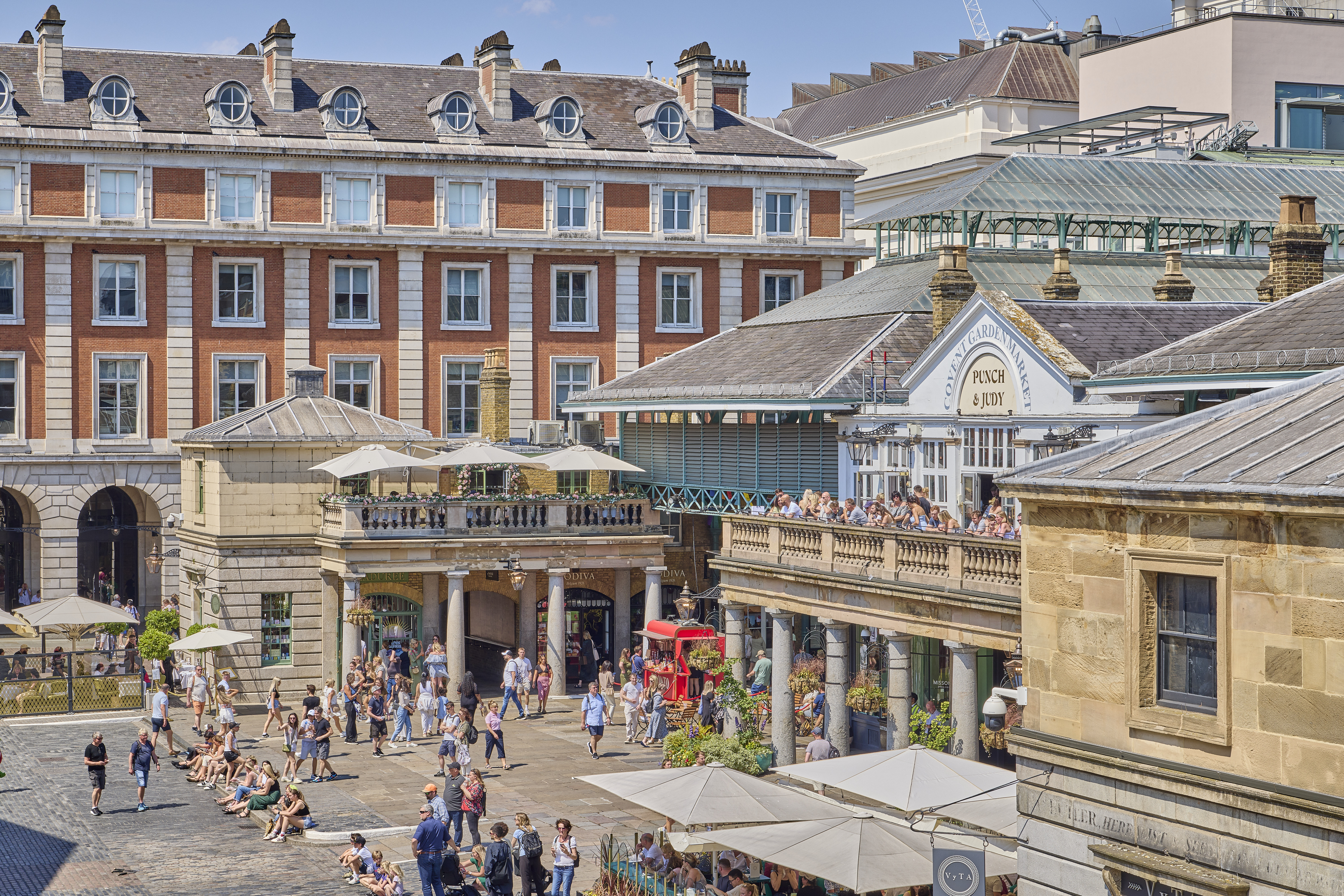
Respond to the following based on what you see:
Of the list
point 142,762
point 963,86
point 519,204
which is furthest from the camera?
point 963,86

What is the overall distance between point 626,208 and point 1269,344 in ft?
125

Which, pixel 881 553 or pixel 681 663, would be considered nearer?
pixel 881 553

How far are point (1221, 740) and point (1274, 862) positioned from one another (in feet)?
3.79

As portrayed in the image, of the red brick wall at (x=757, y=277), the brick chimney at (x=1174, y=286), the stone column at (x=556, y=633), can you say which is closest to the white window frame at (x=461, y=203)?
the red brick wall at (x=757, y=277)

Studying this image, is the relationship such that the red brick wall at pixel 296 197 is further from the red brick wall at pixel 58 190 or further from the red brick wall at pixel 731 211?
the red brick wall at pixel 731 211

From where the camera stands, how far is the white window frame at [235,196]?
2269 inches

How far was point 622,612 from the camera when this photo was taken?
46.2 metres

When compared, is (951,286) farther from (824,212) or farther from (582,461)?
(824,212)

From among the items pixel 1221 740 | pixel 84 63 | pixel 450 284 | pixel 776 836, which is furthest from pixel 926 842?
pixel 84 63

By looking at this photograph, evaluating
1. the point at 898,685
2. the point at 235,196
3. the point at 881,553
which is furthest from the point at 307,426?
the point at 898,685

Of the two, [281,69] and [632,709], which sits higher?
[281,69]

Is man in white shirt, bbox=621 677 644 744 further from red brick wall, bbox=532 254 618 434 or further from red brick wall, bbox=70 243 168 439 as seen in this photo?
red brick wall, bbox=70 243 168 439

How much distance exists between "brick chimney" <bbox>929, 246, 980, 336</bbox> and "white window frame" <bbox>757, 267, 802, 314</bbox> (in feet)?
83.0

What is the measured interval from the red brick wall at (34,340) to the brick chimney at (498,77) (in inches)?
621
